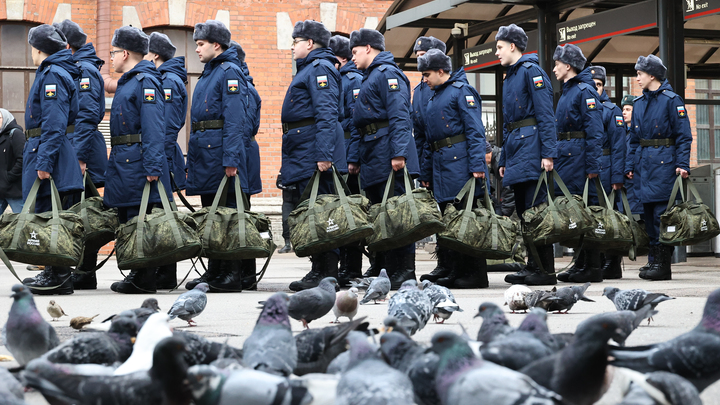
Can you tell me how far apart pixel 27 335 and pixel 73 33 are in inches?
248

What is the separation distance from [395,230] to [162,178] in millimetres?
2122

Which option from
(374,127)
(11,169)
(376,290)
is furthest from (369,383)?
(11,169)

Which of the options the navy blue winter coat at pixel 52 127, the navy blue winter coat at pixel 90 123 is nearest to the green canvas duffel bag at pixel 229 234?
the navy blue winter coat at pixel 52 127

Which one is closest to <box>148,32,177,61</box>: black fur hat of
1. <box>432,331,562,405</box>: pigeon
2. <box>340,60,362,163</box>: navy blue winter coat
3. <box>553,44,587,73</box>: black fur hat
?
<box>340,60,362,163</box>: navy blue winter coat

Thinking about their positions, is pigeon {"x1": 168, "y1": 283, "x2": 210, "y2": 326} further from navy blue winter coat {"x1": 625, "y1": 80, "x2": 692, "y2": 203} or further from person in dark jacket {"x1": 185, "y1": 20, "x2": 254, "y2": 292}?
navy blue winter coat {"x1": 625, "y1": 80, "x2": 692, "y2": 203}

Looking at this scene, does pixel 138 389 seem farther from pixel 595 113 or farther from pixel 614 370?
pixel 595 113

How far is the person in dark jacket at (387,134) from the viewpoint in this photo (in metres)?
8.15

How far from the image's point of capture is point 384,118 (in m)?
8.34

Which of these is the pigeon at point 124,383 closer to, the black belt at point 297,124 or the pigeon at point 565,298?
the pigeon at point 565,298

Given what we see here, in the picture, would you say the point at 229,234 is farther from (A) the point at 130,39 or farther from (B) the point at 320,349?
(B) the point at 320,349

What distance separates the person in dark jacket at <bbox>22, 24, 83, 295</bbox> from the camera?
7789 millimetres

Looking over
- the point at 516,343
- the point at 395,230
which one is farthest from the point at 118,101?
the point at 516,343

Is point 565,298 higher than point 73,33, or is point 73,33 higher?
point 73,33

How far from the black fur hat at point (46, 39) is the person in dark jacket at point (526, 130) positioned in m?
4.07
